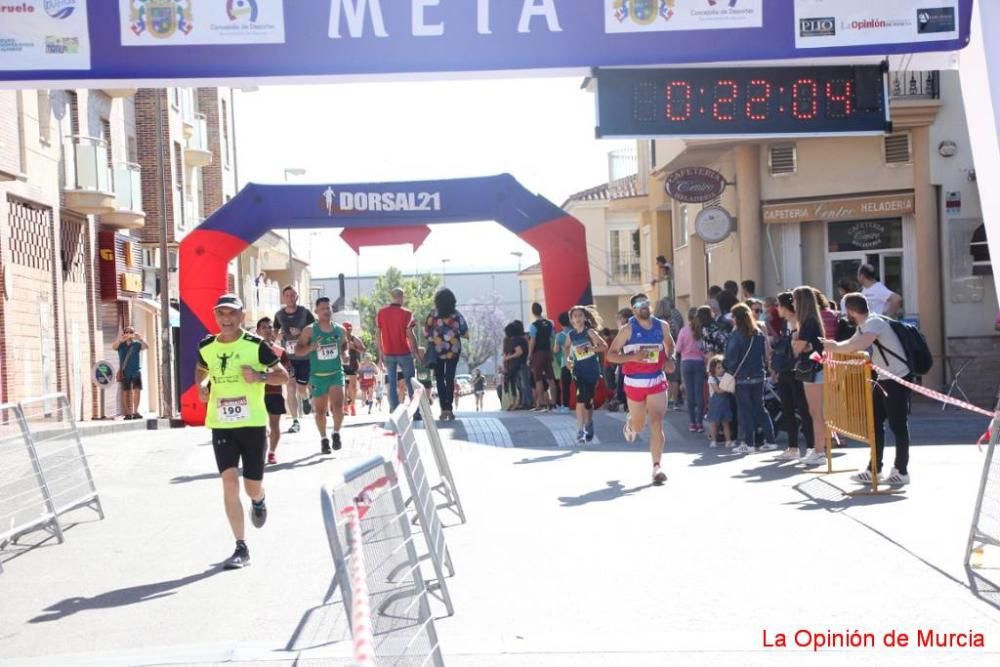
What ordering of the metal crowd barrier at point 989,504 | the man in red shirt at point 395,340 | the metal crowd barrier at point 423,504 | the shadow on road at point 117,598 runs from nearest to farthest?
1. the metal crowd barrier at point 423,504
2. the shadow on road at point 117,598
3. the metal crowd barrier at point 989,504
4. the man in red shirt at point 395,340

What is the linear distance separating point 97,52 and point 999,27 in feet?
18.0

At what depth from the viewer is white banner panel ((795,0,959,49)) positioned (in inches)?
354

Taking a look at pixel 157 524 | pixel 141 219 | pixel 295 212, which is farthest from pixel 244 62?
pixel 141 219

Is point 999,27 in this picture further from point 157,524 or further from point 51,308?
point 51,308

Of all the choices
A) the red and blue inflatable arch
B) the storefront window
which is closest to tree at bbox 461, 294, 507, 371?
the storefront window

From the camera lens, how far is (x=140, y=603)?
826 centimetres

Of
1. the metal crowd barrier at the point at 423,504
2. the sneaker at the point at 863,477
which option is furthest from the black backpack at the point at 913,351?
the metal crowd barrier at the point at 423,504

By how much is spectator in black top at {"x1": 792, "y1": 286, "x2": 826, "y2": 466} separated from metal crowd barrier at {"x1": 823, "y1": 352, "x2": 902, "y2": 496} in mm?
233

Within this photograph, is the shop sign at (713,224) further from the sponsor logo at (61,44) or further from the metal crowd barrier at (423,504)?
the sponsor logo at (61,44)

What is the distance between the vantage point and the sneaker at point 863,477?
12.3m

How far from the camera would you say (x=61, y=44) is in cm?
900

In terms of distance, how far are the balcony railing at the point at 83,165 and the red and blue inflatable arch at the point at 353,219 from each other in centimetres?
1090

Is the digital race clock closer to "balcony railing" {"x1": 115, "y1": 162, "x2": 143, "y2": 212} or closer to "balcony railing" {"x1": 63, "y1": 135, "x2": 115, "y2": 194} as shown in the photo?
"balcony railing" {"x1": 63, "y1": 135, "x2": 115, "y2": 194}

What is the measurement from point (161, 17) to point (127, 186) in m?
26.5
